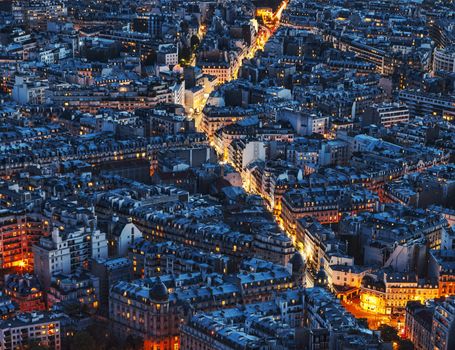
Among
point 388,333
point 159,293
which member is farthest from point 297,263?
point 159,293

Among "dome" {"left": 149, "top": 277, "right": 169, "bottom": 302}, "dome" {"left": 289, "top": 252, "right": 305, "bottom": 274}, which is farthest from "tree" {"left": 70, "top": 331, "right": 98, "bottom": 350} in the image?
"dome" {"left": 289, "top": 252, "right": 305, "bottom": 274}

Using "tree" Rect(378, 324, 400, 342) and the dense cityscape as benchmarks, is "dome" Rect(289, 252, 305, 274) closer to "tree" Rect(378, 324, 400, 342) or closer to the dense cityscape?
the dense cityscape

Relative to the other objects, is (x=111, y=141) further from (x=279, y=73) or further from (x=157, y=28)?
(x=157, y=28)

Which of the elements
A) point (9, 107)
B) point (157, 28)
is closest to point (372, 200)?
point (9, 107)

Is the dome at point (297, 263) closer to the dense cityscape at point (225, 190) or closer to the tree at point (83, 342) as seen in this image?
the dense cityscape at point (225, 190)

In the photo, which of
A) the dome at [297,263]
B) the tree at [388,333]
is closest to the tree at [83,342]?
the dome at [297,263]
